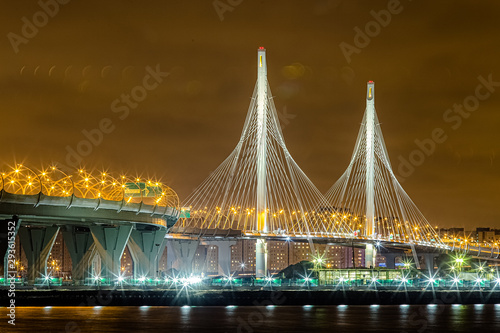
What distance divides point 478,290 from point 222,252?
73.0 metres

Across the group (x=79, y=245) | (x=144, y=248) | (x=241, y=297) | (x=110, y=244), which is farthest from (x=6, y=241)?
(x=144, y=248)

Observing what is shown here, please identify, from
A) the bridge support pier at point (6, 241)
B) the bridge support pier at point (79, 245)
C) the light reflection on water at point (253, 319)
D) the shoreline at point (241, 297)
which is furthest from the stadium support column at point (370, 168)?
the bridge support pier at point (6, 241)

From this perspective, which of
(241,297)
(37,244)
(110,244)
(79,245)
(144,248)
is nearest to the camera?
(241,297)

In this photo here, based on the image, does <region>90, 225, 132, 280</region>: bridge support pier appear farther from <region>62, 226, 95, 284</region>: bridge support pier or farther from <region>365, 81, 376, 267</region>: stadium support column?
<region>365, 81, 376, 267</region>: stadium support column

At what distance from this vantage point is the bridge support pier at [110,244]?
7725 cm

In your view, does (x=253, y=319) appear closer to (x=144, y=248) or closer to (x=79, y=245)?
(x=79, y=245)

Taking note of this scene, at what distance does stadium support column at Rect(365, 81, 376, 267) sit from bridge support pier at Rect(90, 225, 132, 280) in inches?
1948

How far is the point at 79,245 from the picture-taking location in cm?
8300

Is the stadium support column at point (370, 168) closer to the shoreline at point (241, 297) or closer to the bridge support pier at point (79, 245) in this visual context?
the shoreline at point (241, 297)

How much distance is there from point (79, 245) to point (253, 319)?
101ft

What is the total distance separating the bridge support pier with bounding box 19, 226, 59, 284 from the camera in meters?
82.5

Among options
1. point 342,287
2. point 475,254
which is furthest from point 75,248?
point 475,254

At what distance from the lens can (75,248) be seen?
8275 centimetres

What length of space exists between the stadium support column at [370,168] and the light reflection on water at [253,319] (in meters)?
52.4
